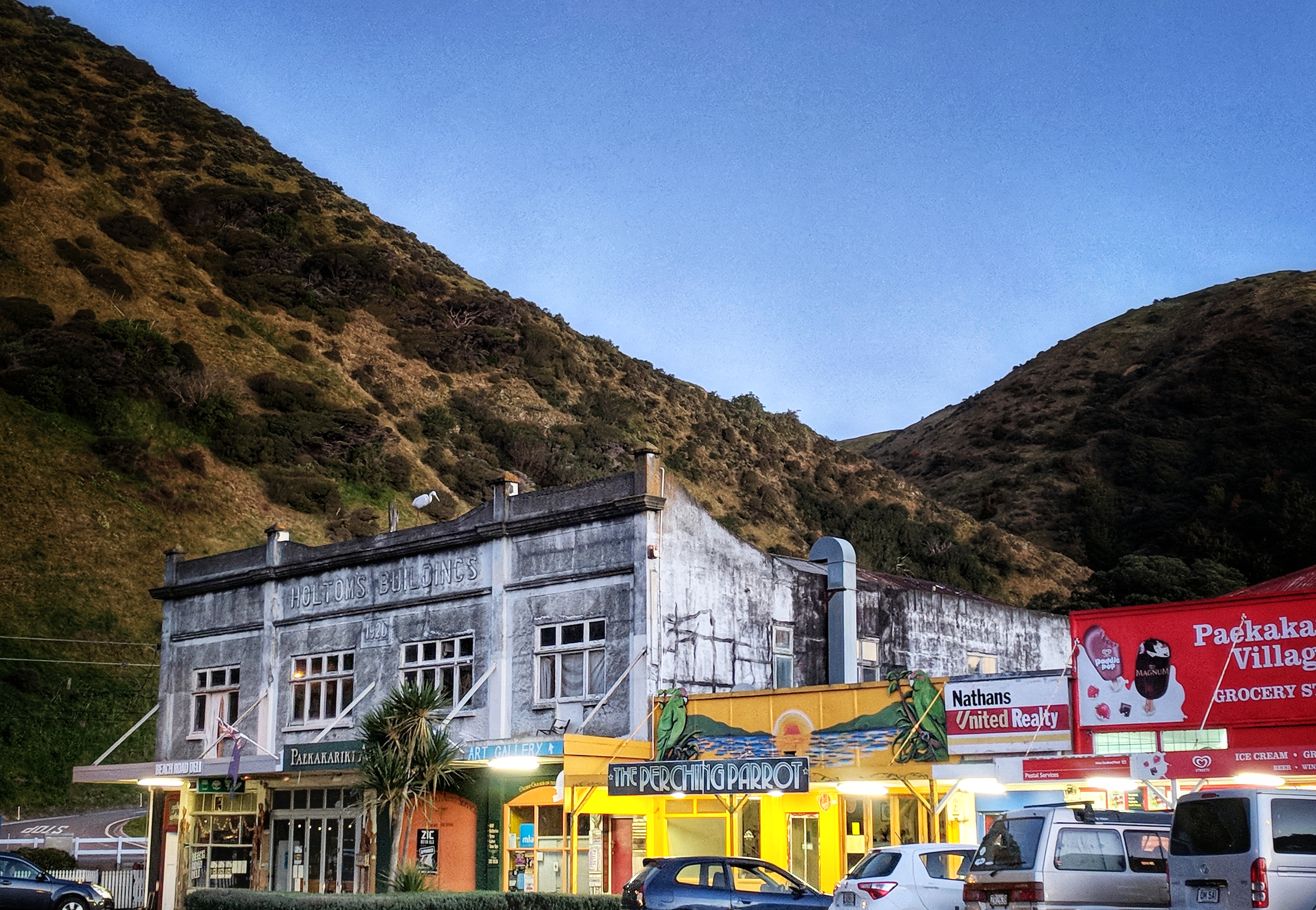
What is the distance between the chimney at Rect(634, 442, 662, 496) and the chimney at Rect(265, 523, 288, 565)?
35.3ft

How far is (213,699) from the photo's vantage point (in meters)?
34.1

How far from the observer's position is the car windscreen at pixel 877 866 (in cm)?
1736

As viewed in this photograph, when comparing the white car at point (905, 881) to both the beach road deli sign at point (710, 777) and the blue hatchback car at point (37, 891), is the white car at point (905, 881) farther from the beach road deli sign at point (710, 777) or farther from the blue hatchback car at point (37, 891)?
the blue hatchback car at point (37, 891)

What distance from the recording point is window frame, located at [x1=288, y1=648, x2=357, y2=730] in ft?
101

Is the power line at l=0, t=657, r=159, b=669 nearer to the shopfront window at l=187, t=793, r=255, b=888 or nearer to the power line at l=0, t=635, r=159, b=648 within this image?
the power line at l=0, t=635, r=159, b=648

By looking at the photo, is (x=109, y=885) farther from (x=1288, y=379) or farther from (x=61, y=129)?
(x=1288, y=379)

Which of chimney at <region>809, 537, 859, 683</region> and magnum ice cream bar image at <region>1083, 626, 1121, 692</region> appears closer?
magnum ice cream bar image at <region>1083, 626, 1121, 692</region>

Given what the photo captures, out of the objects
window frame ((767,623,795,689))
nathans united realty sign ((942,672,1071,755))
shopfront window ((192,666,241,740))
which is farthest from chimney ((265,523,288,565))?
nathans united realty sign ((942,672,1071,755))

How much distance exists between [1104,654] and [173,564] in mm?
24492

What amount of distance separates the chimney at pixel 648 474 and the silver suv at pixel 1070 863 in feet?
37.4

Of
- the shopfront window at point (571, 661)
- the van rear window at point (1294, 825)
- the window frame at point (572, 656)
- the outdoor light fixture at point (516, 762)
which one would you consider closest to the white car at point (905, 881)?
the van rear window at point (1294, 825)

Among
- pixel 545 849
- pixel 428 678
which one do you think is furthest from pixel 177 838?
pixel 545 849

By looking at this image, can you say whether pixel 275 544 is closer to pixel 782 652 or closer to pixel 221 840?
pixel 221 840

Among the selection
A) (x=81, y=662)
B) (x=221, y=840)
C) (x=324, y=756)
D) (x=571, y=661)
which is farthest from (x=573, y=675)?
(x=81, y=662)
